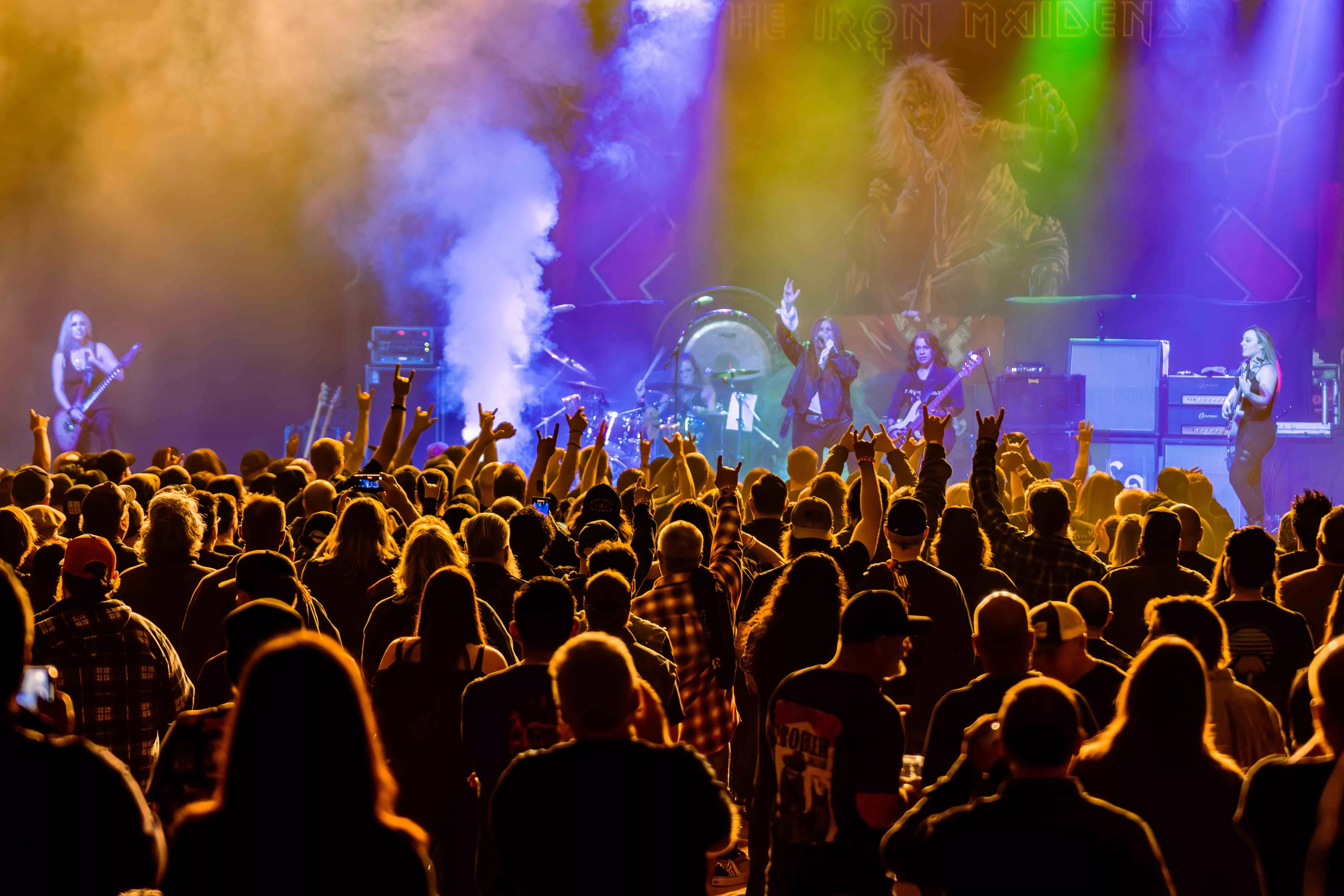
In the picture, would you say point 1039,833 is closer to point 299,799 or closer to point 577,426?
point 299,799

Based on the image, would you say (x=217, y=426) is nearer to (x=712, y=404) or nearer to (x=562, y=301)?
(x=562, y=301)

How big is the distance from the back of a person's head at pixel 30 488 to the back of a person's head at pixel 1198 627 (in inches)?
206

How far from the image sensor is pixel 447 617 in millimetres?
2924

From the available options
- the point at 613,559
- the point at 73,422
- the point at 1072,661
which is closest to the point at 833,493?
the point at 613,559

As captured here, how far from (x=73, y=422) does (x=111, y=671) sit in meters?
13.8

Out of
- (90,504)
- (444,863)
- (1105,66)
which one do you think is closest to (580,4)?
(1105,66)

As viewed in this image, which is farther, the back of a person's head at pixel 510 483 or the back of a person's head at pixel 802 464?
the back of a person's head at pixel 802 464

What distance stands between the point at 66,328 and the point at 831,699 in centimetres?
1552

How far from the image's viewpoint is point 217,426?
15734 millimetres

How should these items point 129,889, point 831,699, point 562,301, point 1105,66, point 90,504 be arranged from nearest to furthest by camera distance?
point 129,889
point 831,699
point 90,504
point 1105,66
point 562,301

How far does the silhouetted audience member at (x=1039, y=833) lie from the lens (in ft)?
5.86

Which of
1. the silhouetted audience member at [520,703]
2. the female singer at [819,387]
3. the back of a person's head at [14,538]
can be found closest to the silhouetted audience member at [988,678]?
the silhouetted audience member at [520,703]

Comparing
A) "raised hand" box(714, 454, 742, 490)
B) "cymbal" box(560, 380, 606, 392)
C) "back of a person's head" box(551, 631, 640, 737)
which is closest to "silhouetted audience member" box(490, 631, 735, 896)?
"back of a person's head" box(551, 631, 640, 737)

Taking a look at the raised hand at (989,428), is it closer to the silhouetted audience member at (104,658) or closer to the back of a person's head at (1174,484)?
the back of a person's head at (1174,484)
